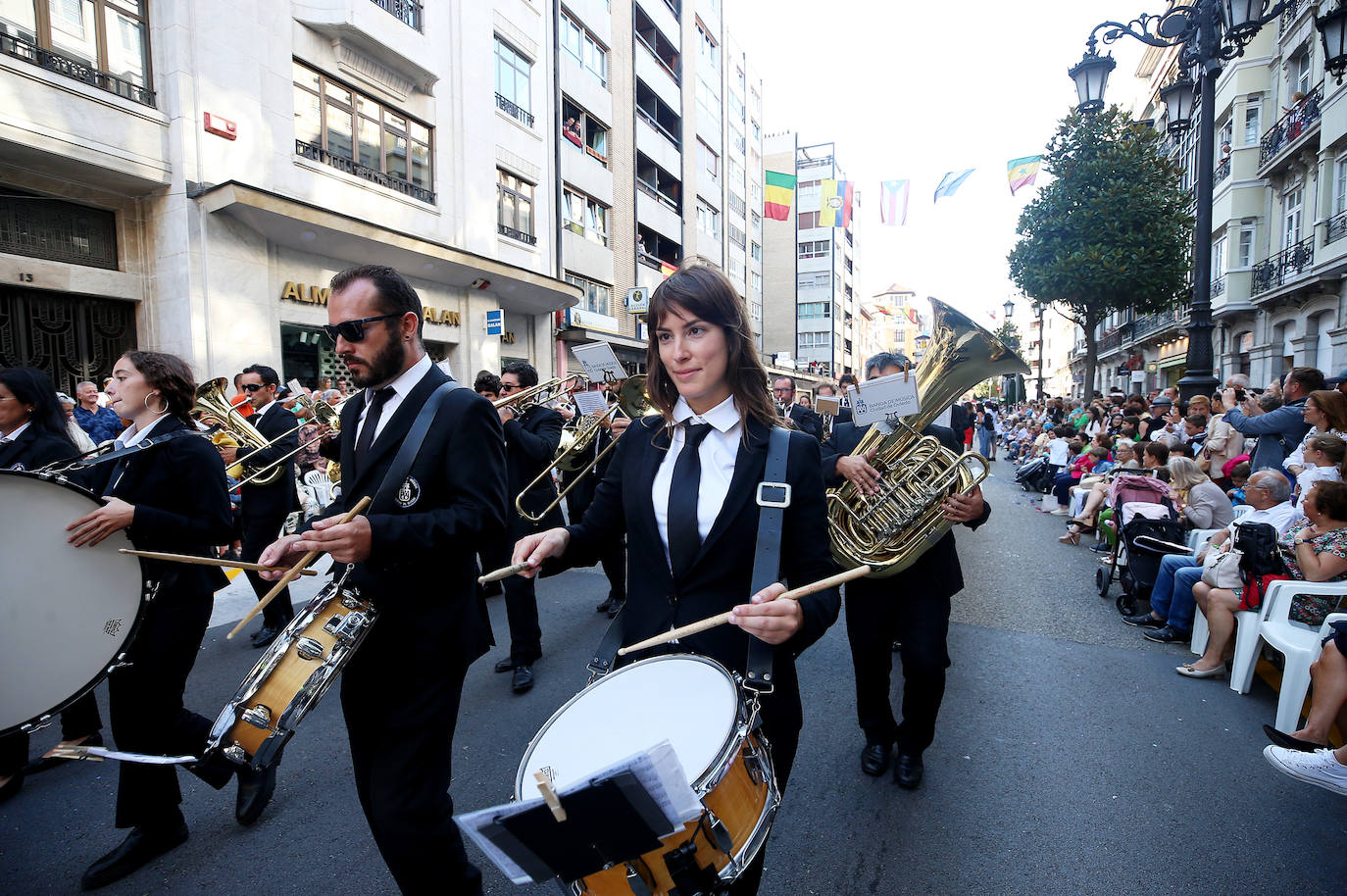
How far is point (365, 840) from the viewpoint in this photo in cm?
287

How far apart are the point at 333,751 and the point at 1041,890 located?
328 cm

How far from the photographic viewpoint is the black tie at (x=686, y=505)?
1702mm

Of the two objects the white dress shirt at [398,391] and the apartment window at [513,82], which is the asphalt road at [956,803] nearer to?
the white dress shirt at [398,391]

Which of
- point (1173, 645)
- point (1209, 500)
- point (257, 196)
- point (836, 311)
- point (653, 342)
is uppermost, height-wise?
point (836, 311)

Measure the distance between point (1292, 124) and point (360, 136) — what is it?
22844mm

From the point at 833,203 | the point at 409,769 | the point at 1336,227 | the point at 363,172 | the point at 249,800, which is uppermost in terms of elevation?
the point at 833,203

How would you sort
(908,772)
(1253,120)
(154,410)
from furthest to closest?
(1253,120)
(908,772)
(154,410)

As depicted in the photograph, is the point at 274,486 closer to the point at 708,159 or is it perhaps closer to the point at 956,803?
the point at 956,803

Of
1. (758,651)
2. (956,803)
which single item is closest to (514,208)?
(956,803)

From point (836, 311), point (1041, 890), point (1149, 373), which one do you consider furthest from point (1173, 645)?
point (836, 311)

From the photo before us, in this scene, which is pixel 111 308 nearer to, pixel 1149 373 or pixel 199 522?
pixel 199 522

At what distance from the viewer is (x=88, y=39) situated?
30.8ft

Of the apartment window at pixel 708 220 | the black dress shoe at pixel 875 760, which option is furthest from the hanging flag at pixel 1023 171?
the black dress shoe at pixel 875 760

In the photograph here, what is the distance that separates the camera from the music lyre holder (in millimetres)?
1024
